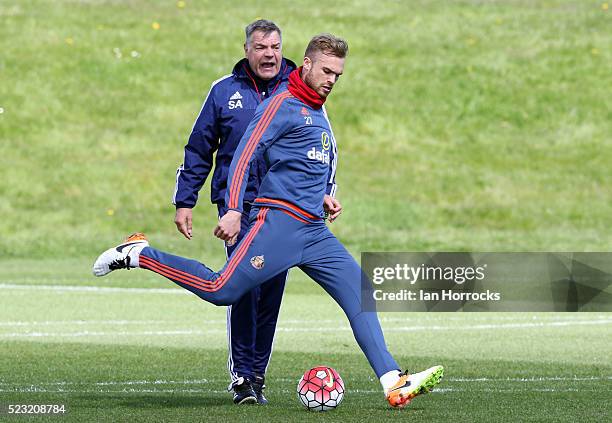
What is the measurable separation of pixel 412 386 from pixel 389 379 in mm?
176

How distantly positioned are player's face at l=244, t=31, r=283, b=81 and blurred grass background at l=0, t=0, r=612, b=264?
55.3ft

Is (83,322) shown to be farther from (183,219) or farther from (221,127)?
(221,127)

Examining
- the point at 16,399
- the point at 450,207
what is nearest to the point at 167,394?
the point at 16,399

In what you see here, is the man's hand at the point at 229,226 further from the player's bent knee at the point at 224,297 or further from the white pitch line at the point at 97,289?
the white pitch line at the point at 97,289

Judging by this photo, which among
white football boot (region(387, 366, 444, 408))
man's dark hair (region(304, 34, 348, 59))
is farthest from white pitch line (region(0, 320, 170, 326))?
man's dark hair (region(304, 34, 348, 59))

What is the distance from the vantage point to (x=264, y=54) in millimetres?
9492

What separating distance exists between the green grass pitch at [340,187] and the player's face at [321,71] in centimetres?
207

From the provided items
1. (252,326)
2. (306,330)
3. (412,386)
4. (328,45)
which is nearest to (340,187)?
(306,330)

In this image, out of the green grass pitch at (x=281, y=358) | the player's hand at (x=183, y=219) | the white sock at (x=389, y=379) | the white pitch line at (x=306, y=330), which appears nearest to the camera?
the white sock at (x=389, y=379)

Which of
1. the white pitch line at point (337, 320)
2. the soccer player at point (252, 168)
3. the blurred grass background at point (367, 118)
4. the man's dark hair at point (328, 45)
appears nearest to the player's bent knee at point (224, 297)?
the soccer player at point (252, 168)

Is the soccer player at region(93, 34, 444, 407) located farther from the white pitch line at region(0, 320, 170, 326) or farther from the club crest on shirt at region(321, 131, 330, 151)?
the white pitch line at region(0, 320, 170, 326)

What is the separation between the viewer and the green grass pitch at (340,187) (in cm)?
1072

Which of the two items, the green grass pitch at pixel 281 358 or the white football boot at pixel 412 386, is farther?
the green grass pitch at pixel 281 358

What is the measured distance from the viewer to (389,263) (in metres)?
26.0
